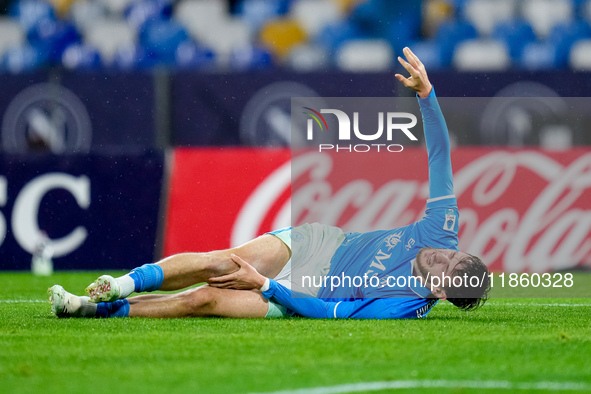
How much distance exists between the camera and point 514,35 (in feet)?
48.1

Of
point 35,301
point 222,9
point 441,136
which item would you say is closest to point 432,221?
point 441,136

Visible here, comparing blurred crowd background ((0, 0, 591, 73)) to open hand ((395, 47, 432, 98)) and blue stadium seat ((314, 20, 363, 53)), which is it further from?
open hand ((395, 47, 432, 98))

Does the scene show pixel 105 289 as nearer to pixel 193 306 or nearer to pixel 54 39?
pixel 193 306

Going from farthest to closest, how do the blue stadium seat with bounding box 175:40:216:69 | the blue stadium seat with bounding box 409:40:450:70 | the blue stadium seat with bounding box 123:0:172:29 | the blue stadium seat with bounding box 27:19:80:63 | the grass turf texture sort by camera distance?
the blue stadium seat with bounding box 123:0:172:29, the blue stadium seat with bounding box 27:19:80:63, the blue stadium seat with bounding box 409:40:450:70, the blue stadium seat with bounding box 175:40:216:69, the grass turf texture

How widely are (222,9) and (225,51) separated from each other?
1.07 metres

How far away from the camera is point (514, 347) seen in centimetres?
488

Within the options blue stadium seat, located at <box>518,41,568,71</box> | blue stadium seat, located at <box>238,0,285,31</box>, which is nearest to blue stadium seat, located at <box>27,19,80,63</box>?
blue stadium seat, located at <box>238,0,285,31</box>

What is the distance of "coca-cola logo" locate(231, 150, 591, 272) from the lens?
8.48 m

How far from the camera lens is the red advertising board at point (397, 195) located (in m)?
8.66

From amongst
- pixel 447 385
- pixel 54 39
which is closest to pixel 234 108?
pixel 54 39

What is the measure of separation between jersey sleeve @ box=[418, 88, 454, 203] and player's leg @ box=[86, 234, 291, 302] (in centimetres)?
115

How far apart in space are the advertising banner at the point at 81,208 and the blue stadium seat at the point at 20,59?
4310 millimetres

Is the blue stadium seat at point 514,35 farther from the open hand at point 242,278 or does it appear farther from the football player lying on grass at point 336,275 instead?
the open hand at point 242,278

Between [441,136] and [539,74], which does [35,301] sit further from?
[539,74]
